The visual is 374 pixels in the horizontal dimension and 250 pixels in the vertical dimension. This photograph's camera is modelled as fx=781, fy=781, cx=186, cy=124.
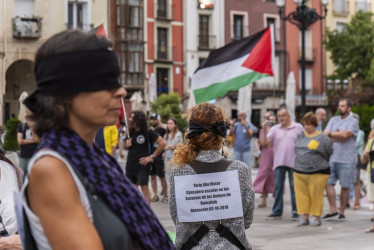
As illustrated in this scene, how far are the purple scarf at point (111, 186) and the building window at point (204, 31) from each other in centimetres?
4907

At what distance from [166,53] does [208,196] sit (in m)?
45.2

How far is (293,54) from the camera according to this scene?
5547 cm

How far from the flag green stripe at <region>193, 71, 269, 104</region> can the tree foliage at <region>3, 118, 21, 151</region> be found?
17.4 feet

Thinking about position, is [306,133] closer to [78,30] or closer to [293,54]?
[78,30]

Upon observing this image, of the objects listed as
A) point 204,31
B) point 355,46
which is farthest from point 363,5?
point 204,31

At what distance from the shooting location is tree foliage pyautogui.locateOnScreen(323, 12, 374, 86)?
50.2 meters

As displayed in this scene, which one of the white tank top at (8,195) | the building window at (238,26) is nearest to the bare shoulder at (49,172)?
the white tank top at (8,195)

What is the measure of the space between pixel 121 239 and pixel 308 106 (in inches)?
2112

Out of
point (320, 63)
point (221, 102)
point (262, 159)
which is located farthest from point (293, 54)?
point (262, 159)

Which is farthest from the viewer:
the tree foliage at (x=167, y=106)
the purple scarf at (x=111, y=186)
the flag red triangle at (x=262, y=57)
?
the tree foliage at (x=167, y=106)

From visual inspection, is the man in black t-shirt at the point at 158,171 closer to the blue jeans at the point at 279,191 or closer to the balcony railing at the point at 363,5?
the blue jeans at the point at 279,191

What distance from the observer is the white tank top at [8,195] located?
382cm

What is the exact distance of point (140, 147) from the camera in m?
12.8

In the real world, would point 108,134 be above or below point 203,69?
below
